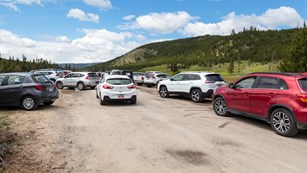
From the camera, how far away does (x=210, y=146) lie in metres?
6.63

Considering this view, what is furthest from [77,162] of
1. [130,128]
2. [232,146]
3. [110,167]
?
[232,146]

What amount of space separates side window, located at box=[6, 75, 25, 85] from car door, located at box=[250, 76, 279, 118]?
969 cm

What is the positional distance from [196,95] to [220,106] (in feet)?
15.1

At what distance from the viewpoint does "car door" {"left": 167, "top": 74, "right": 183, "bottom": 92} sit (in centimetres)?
1684

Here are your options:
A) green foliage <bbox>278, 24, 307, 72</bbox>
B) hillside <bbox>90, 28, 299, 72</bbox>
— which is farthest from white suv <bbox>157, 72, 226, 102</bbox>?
hillside <bbox>90, 28, 299, 72</bbox>

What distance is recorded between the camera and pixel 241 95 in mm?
9555

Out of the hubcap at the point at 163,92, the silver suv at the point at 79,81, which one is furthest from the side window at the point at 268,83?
the silver suv at the point at 79,81

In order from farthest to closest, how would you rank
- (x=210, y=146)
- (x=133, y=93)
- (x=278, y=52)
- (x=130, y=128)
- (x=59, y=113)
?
(x=278, y=52), (x=133, y=93), (x=59, y=113), (x=130, y=128), (x=210, y=146)

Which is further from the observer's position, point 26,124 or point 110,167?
point 26,124

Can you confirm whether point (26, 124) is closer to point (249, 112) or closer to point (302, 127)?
point (249, 112)

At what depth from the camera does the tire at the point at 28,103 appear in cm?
1202

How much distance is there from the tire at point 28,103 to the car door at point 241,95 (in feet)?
27.4

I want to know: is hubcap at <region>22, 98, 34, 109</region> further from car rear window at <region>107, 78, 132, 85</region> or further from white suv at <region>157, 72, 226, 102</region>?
white suv at <region>157, 72, 226, 102</region>

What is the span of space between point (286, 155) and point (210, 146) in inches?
66.1
